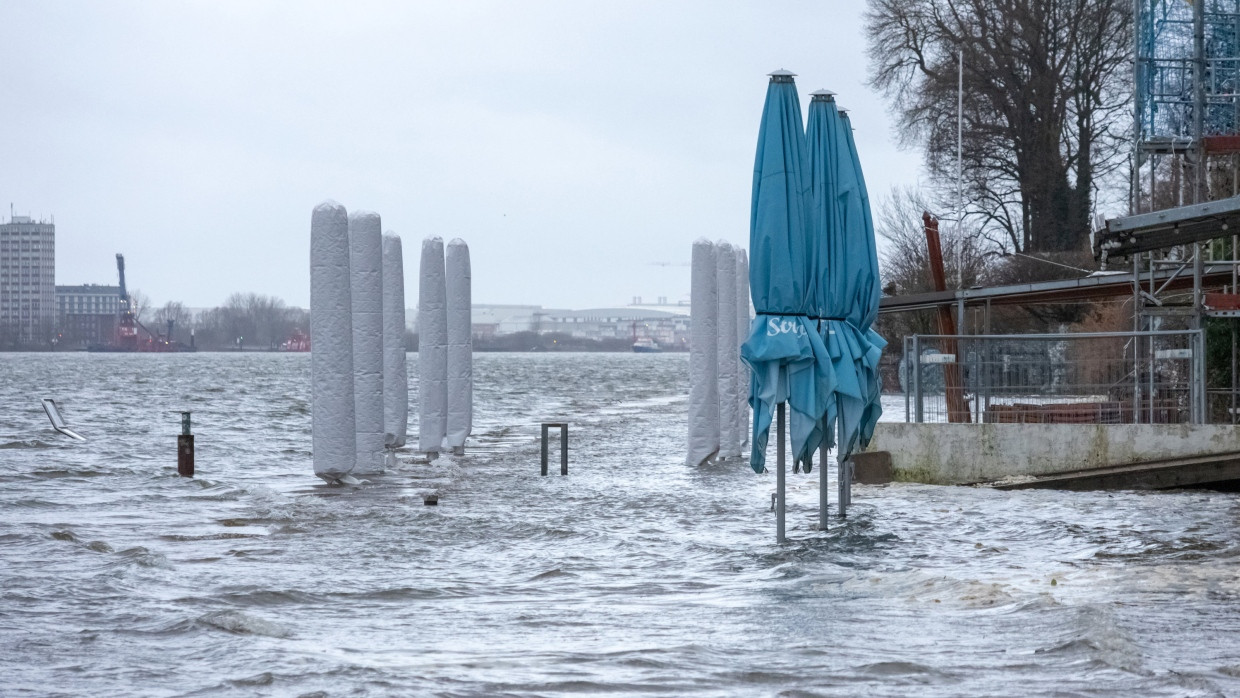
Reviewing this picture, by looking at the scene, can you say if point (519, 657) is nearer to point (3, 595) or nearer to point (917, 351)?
point (3, 595)

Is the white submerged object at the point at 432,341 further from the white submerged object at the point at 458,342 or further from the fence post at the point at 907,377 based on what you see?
the fence post at the point at 907,377

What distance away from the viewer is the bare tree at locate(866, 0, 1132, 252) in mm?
39625

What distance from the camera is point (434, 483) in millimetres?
19641

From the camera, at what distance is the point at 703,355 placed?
72.3 feet

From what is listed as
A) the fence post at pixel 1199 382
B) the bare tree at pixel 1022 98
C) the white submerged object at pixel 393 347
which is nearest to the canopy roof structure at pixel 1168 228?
the fence post at pixel 1199 382

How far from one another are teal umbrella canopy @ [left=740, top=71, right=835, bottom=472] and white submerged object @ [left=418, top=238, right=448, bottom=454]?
11.5 metres

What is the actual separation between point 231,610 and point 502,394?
177 feet

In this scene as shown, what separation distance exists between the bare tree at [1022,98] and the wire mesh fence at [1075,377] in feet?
77.5

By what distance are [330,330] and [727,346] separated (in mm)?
7082

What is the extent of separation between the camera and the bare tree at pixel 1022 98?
39.6 metres

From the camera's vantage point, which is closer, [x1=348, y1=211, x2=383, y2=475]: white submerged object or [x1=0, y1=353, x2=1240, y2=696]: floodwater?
[x1=0, y1=353, x2=1240, y2=696]: floodwater

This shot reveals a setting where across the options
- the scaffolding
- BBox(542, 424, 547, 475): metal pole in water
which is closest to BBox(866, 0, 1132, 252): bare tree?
the scaffolding

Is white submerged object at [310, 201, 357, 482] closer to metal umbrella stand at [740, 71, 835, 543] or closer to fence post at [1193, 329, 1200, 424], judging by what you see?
metal umbrella stand at [740, 71, 835, 543]

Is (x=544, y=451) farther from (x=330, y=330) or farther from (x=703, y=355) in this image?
(x=330, y=330)
